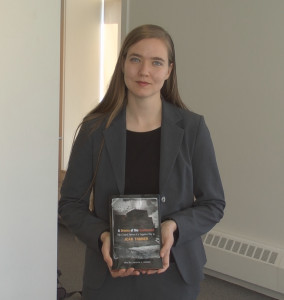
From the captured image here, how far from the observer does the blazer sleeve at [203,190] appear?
116cm

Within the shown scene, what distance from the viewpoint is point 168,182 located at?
1158 mm

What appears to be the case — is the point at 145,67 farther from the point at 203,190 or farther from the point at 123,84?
the point at 203,190

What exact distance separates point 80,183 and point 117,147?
0.16 meters

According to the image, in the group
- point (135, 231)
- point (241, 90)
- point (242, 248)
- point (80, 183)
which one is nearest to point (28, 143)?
point (80, 183)

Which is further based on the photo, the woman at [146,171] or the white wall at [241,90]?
the white wall at [241,90]

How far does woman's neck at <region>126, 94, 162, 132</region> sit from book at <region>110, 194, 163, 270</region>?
0.25 m

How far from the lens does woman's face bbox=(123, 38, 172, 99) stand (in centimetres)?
114

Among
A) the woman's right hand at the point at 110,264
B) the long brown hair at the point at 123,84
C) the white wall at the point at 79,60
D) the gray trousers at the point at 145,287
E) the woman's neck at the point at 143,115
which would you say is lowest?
the gray trousers at the point at 145,287

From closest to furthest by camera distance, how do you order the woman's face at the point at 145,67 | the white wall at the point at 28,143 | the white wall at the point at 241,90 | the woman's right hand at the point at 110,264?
the woman's right hand at the point at 110,264
the woman's face at the point at 145,67
the white wall at the point at 28,143
the white wall at the point at 241,90

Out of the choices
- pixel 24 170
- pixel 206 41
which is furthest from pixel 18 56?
pixel 206 41

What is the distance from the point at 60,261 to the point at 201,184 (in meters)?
2.50

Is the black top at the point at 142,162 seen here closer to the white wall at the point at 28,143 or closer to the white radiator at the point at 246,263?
the white wall at the point at 28,143

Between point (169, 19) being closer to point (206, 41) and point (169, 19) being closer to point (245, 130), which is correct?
point (206, 41)

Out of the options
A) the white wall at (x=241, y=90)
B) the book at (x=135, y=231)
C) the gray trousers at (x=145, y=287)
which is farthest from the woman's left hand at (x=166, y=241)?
the white wall at (x=241, y=90)
